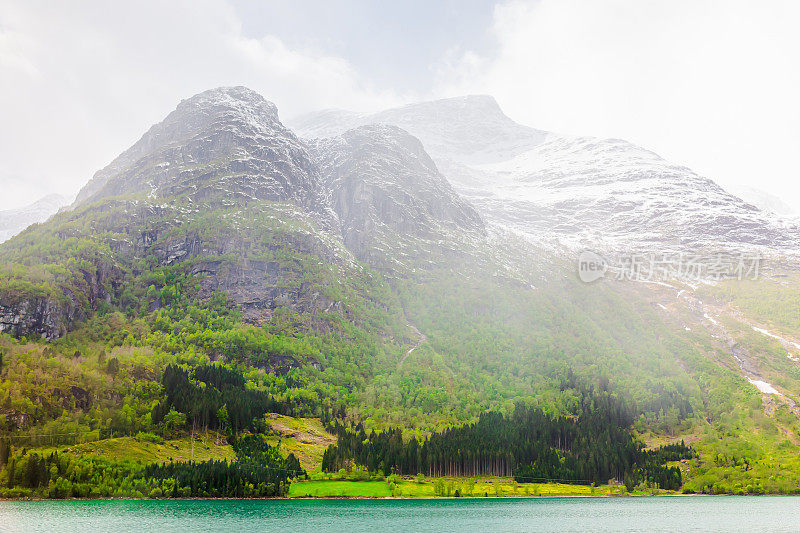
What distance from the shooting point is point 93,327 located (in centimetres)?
19225

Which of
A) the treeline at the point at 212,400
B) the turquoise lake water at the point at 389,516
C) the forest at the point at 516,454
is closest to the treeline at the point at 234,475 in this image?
the turquoise lake water at the point at 389,516

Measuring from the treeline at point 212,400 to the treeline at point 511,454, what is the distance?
2904cm

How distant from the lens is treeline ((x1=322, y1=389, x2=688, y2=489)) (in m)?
162

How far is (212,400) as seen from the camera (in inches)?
6344

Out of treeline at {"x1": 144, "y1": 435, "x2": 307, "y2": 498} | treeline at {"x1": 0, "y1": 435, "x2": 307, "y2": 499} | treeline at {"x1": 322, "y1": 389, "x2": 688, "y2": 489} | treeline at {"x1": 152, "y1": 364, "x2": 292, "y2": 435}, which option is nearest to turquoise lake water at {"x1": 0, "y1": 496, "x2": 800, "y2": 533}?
treeline at {"x1": 144, "y1": 435, "x2": 307, "y2": 498}

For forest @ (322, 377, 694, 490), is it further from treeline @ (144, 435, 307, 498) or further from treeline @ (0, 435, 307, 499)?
treeline @ (0, 435, 307, 499)

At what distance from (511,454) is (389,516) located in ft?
252

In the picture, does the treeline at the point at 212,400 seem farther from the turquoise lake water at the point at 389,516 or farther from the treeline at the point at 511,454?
the turquoise lake water at the point at 389,516

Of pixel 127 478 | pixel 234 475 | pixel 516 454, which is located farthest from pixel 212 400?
pixel 516 454

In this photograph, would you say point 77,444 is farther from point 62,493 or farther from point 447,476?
point 447,476

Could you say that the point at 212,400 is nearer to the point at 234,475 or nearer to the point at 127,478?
the point at 234,475

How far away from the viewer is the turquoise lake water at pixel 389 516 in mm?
86625

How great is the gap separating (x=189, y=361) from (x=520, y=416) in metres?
126

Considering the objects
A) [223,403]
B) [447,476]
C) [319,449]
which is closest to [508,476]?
[447,476]
